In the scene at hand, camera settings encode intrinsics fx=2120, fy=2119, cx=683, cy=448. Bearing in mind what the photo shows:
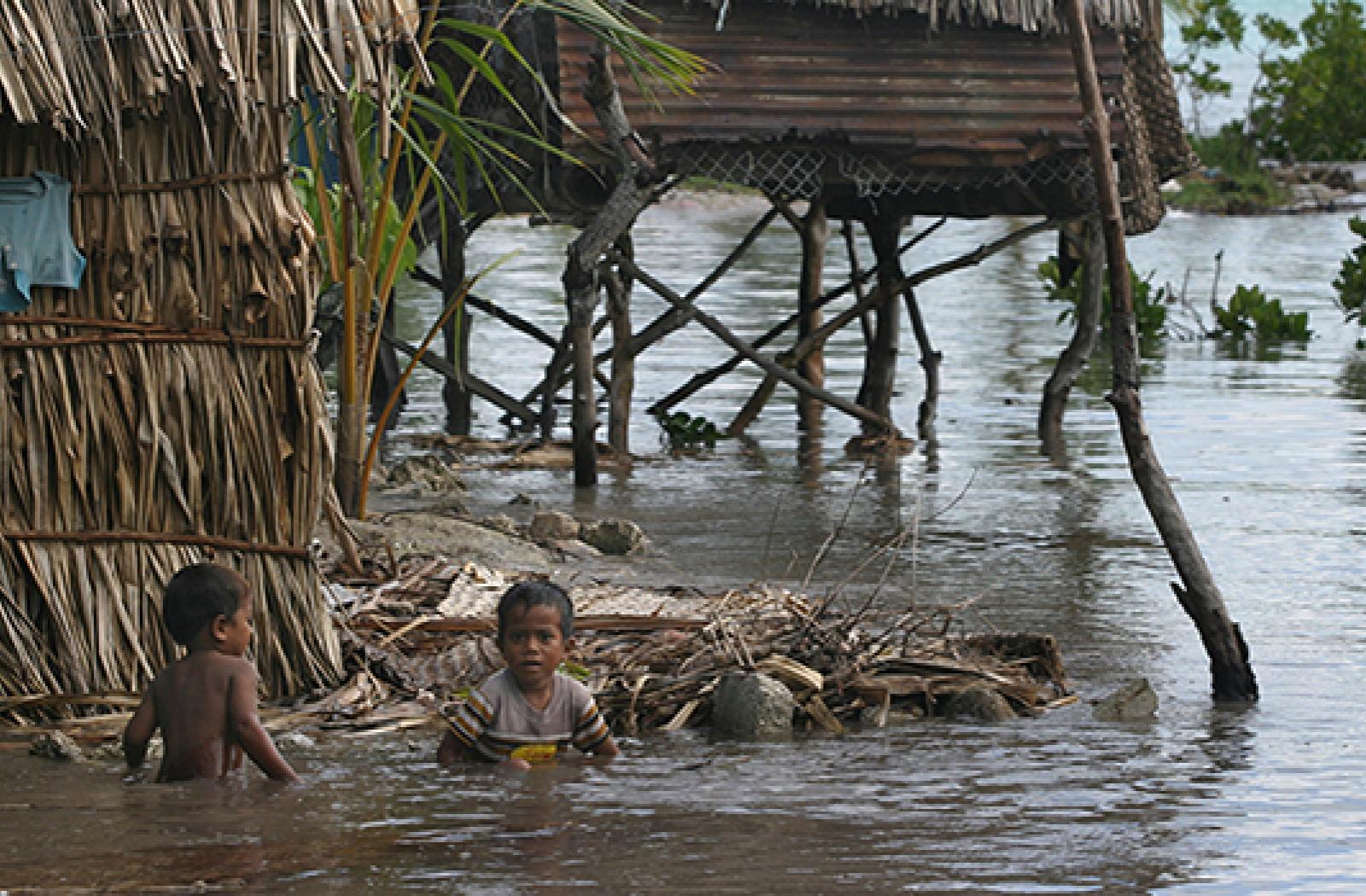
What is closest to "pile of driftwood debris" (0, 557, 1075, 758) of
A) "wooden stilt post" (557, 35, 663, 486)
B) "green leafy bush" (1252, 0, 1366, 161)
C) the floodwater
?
the floodwater

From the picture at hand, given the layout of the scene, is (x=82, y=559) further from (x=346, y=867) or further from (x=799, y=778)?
(x=799, y=778)

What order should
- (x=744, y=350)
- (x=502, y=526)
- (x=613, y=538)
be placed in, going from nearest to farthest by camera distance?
(x=502, y=526) → (x=613, y=538) → (x=744, y=350)

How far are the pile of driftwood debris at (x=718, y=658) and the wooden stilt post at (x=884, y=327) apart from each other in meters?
7.28

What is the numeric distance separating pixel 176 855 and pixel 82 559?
1.39 meters

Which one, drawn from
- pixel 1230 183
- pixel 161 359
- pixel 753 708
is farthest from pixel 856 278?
pixel 1230 183

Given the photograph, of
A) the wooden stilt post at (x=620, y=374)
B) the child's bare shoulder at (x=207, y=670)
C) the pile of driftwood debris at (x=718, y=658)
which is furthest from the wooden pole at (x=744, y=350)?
the child's bare shoulder at (x=207, y=670)

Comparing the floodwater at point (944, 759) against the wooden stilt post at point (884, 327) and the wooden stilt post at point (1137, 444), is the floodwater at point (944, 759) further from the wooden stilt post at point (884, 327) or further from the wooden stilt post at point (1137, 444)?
the wooden stilt post at point (884, 327)

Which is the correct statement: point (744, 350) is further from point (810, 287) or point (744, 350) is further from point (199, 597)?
point (199, 597)

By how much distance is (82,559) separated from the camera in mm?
5641

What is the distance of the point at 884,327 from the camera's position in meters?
14.2

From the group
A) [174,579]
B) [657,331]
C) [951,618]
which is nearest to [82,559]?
[174,579]

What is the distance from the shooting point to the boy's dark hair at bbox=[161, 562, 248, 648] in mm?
5160

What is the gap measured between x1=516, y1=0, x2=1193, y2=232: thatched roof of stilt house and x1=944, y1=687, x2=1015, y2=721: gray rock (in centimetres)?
571

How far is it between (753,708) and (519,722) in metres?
0.81
